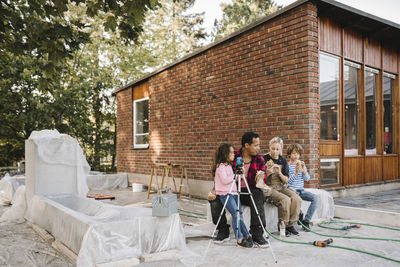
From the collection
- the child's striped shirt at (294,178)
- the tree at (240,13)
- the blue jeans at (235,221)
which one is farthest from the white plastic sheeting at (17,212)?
the tree at (240,13)

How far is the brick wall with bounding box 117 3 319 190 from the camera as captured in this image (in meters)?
6.93

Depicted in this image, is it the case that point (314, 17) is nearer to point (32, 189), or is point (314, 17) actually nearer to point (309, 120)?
point (309, 120)

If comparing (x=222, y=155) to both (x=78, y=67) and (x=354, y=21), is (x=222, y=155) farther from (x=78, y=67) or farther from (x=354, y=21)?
(x=78, y=67)

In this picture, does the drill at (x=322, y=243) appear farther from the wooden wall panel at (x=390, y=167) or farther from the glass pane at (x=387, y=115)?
the glass pane at (x=387, y=115)

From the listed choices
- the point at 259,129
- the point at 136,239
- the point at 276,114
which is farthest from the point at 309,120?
the point at 136,239

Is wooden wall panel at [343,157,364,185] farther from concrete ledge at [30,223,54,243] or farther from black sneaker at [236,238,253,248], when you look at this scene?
concrete ledge at [30,223,54,243]

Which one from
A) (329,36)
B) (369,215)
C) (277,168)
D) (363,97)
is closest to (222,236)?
(277,168)

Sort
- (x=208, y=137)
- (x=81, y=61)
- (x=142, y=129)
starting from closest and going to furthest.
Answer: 1. (x=208, y=137)
2. (x=142, y=129)
3. (x=81, y=61)

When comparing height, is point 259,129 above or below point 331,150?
above

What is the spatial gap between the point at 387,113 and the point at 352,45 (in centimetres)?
236

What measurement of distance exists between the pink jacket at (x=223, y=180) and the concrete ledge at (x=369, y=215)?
2611 mm

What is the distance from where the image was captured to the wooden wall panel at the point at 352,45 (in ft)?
26.4

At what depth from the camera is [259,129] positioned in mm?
7824

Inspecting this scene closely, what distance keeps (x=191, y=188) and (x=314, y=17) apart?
221 inches
